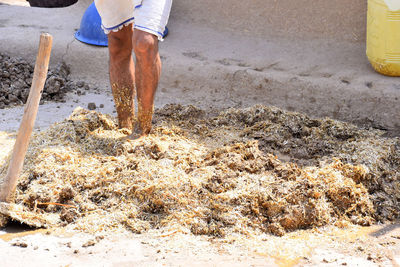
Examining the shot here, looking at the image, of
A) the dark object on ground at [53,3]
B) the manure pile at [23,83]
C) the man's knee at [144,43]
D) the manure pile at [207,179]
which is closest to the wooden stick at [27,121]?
the manure pile at [207,179]

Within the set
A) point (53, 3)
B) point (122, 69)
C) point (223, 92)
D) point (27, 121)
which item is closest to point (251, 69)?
point (223, 92)

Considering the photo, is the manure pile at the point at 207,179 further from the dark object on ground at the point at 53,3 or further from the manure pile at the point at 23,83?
the dark object on ground at the point at 53,3

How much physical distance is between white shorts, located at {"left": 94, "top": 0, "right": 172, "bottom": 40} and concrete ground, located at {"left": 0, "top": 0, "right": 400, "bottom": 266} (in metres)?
1.15

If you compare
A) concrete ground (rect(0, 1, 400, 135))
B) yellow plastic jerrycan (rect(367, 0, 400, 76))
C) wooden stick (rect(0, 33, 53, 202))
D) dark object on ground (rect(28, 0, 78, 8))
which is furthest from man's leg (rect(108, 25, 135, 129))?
dark object on ground (rect(28, 0, 78, 8))

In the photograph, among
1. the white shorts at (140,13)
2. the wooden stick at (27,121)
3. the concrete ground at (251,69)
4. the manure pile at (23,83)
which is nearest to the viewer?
the wooden stick at (27,121)

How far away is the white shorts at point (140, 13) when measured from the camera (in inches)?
125

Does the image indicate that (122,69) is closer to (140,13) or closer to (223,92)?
(140,13)

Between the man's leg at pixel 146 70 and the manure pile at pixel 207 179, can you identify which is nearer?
the manure pile at pixel 207 179

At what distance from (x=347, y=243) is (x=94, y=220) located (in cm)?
132

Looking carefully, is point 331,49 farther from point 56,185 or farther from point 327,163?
point 56,185

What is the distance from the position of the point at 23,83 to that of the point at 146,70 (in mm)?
2017

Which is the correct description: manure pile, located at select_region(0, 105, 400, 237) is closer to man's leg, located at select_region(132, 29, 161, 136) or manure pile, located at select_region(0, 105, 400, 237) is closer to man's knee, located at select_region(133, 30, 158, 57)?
man's leg, located at select_region(132, 29, 161, 136)

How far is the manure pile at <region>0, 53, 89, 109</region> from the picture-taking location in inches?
185

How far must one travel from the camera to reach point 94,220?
Answer: 284 centimetres
